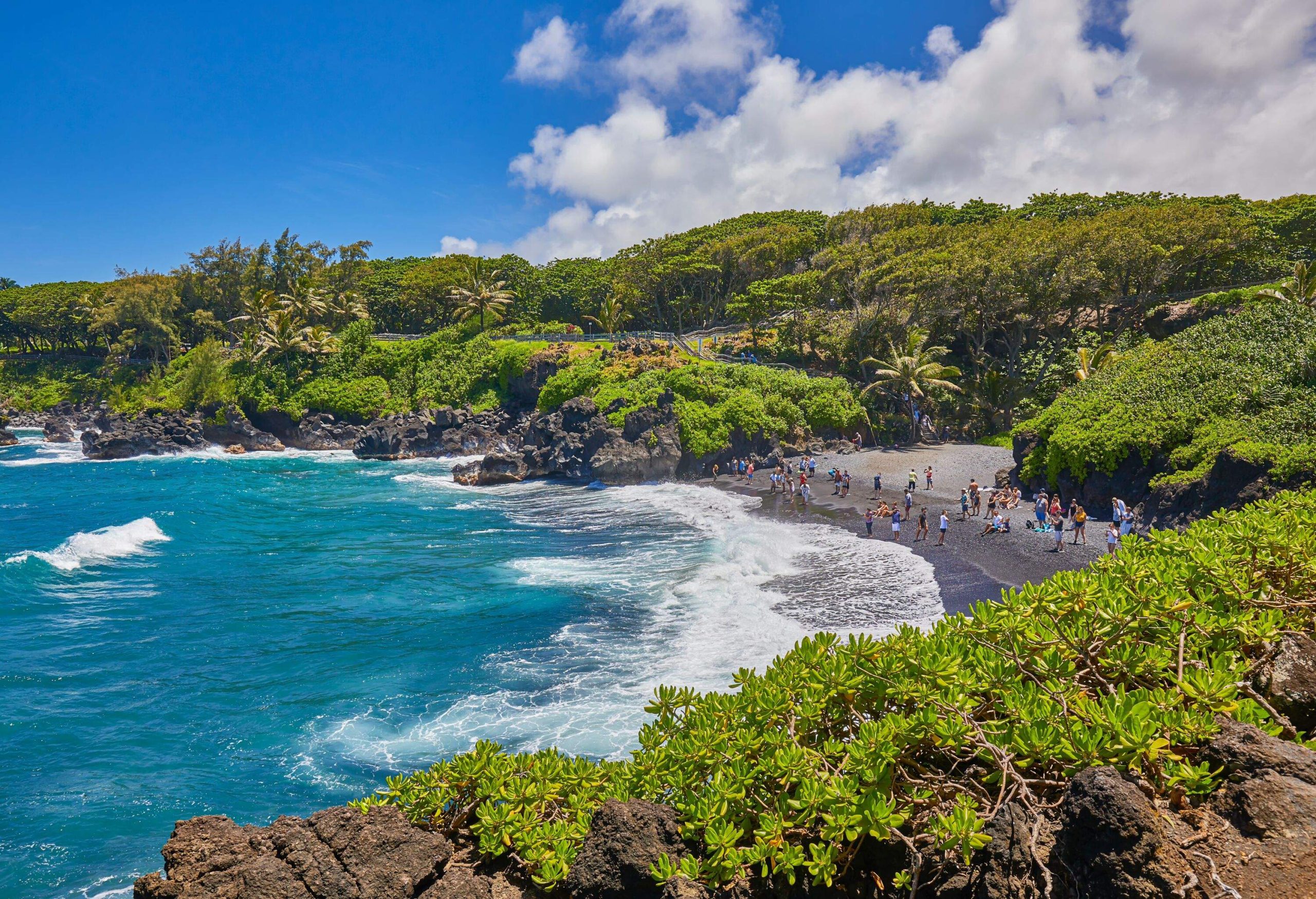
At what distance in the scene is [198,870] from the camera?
6762 mm

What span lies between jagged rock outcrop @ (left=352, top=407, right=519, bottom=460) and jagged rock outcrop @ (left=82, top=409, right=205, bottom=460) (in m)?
16.8

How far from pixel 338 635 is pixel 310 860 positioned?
15.1m

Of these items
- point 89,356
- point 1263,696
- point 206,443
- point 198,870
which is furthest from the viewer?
point 89,356

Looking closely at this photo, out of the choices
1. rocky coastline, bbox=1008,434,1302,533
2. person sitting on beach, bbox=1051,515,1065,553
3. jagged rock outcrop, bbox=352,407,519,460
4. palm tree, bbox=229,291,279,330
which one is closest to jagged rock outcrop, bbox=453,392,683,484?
jagged rock outcrop, bbox=352,407,519,460

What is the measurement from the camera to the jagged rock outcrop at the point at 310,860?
6.45 metres

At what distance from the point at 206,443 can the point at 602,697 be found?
5774 cm

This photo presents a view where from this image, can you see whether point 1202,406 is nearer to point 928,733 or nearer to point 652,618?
point 652,618

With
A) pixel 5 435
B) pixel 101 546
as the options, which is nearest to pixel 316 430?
pixel 101 546

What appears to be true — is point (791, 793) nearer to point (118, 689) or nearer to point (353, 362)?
point (118, 689)

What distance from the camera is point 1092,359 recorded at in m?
42.9

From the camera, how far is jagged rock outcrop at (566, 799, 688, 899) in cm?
599

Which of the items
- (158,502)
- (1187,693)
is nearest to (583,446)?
(158,502)

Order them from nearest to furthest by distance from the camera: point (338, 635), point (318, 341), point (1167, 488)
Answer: point (338, 635) → point (1167, 488) → point (318, 341)

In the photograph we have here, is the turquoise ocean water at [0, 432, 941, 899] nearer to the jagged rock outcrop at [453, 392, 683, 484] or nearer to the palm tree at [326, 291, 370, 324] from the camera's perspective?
the jagged rock outcrop at [453, 392, 683, 484]
